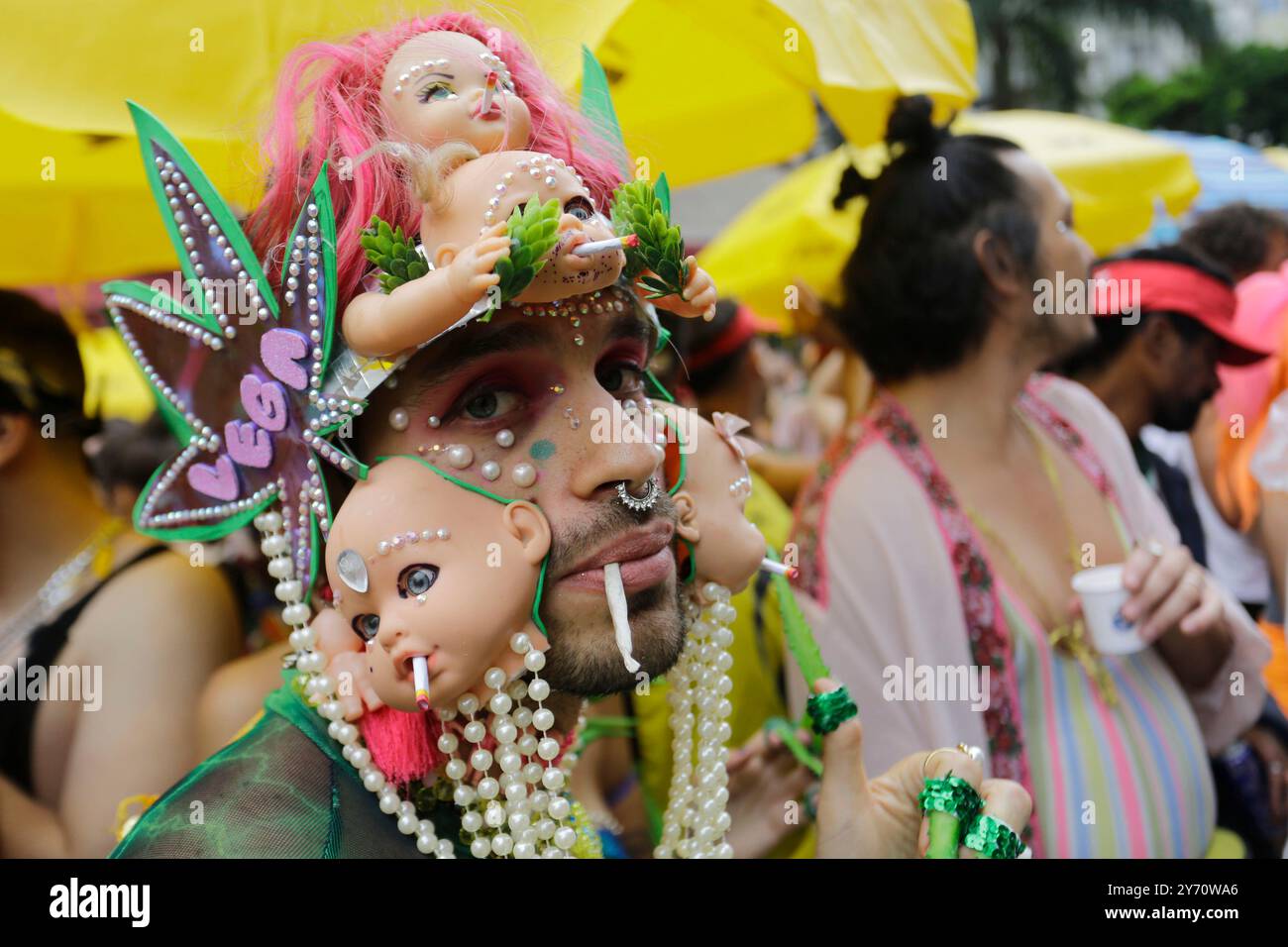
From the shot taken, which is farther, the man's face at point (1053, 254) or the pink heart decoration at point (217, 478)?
the man's face at point (1053, 254)

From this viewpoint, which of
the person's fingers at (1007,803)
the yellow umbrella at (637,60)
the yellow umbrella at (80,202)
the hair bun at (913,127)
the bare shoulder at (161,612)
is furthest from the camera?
the hair bun at (913,127)

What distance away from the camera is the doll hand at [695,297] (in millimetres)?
1450

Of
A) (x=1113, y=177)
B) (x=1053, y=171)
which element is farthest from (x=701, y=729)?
(x=1113, y=177)

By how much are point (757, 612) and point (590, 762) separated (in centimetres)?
57

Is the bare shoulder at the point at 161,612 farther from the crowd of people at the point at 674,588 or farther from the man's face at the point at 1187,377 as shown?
the man's face at the point at 1187,377

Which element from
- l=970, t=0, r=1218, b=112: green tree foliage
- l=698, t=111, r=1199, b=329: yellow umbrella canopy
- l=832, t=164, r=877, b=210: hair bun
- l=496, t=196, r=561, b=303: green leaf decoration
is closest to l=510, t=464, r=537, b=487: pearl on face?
l=496, t=196, r=561, b=303: green leaf decoration

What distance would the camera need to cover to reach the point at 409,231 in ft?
4.46

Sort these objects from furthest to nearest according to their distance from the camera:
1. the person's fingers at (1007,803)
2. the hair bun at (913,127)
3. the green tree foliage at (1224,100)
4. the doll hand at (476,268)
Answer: the green tree foliage at (1224,100)
the hair bun at (913,127)
the person's fingers at (1007,803)
the doll hand at (476,268)

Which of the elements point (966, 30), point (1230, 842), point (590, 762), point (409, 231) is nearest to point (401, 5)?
point (409, 231)

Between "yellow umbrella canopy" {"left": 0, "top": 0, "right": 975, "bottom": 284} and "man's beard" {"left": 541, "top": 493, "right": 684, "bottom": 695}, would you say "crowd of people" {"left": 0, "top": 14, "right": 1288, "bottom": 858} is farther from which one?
"yellow umbrella canopy" {"left": 0, "top": 0, "right": 975, "bottom": 284}

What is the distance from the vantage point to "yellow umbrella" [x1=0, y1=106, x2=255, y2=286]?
5.93ft

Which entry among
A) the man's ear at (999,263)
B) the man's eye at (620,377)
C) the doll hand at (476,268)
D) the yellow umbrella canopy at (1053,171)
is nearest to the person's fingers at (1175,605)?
the man's ear at (999,263)

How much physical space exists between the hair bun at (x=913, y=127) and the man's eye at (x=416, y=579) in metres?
1.66
